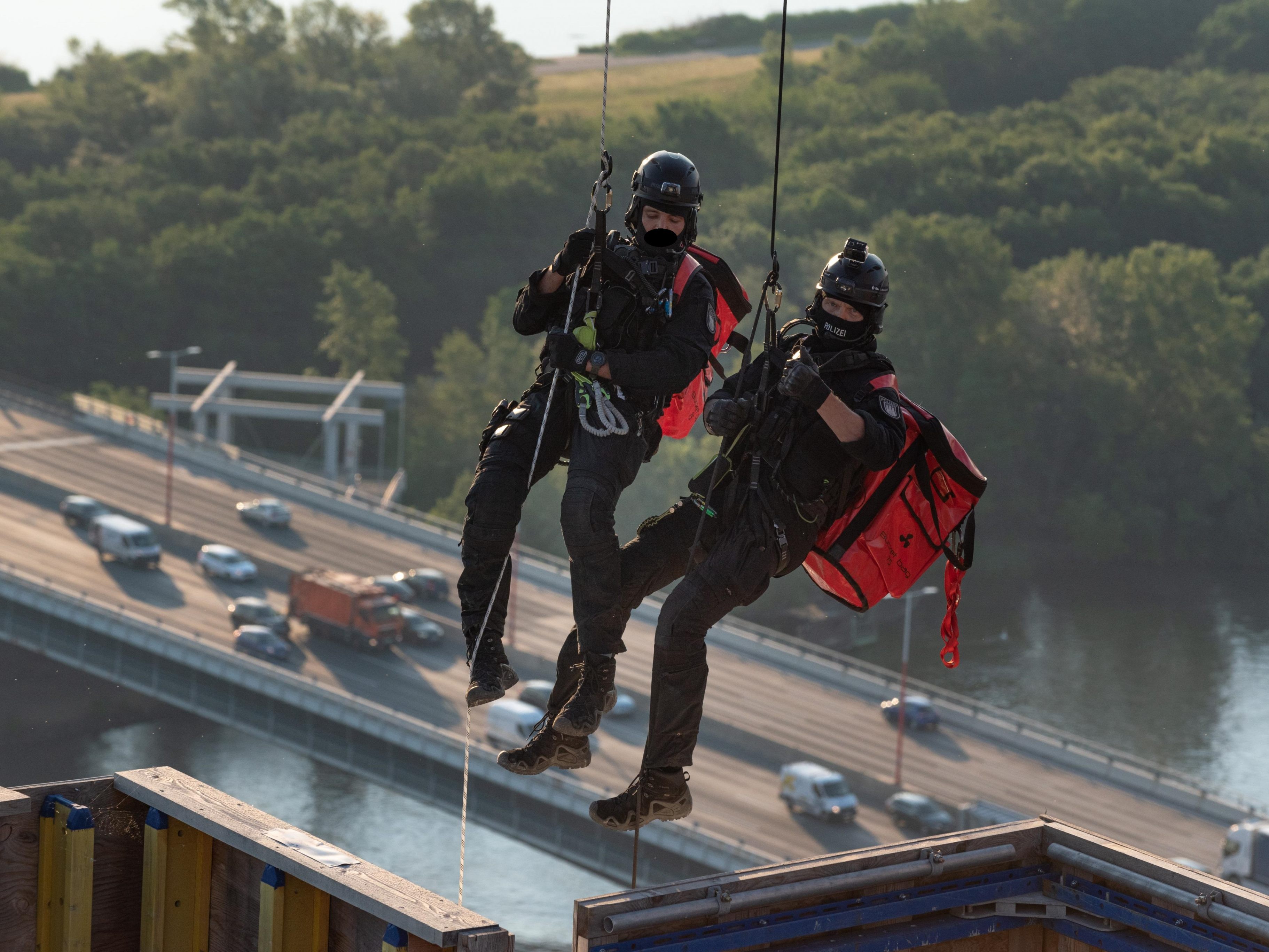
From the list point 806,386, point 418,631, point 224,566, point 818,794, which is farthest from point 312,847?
point 224,566

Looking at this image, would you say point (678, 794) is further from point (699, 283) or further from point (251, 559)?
point (251, 559)

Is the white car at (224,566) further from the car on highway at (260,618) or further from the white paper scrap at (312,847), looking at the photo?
the white paper scrap at (312,847)

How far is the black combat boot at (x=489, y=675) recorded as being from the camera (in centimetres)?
969

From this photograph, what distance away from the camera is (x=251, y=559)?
74750 millimetres

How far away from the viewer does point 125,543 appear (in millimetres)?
70625

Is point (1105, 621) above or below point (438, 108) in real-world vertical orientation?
below

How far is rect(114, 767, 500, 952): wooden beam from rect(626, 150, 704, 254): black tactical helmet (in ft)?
12.9

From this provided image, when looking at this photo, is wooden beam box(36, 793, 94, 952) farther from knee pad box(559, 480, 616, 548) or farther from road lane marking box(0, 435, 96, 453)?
road lane marking box(0, 435, 96, 453)

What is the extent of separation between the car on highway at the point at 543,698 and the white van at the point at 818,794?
6.79 metres

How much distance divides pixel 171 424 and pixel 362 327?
2114 cm

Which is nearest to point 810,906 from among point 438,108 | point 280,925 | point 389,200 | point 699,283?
point 280,925

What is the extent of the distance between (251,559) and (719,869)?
33.0 meters

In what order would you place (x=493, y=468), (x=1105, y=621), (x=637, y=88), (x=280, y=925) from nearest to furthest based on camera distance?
(x=280, y=925), (x=493, y=468), (x=1105, y=621), (x=637, y=88)

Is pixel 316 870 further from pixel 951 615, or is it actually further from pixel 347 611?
pixel 347 611
